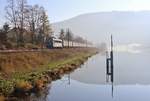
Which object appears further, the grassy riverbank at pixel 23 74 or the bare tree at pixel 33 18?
the bare tree at pixel 33 18

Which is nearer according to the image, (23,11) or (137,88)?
(137,88)

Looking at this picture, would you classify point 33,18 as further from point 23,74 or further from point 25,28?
point 23,74

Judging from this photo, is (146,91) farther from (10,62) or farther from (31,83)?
(10,62)

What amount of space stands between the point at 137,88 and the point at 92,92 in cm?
573

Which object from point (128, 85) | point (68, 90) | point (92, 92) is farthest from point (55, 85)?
point (128, 85)

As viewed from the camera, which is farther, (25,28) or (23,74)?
(25,28)

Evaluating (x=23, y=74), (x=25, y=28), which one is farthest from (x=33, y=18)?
(x=23, y=74)

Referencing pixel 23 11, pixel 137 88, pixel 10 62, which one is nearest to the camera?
pixel 137 88

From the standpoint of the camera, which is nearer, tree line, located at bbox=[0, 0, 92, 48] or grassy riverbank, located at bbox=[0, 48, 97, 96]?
grassy riverbank, located at bbox=[0, 48, 97, 96]

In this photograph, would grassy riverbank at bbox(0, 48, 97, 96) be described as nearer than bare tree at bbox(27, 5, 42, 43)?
Yes

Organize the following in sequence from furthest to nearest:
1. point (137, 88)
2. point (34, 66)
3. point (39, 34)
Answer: point (39, 34) < point (34, 66) < point (137, 88)

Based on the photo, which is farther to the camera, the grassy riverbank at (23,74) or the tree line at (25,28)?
the tree line at (25,28)

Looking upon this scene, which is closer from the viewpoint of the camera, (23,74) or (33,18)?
(23,74)

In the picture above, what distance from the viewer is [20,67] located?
43031 millimetres
